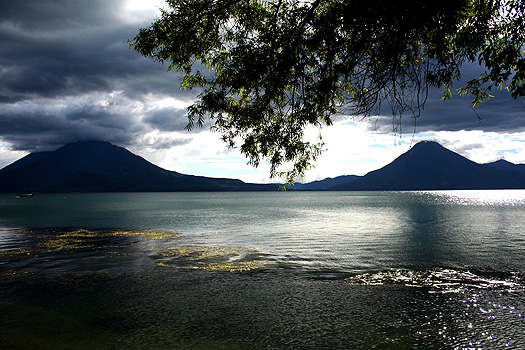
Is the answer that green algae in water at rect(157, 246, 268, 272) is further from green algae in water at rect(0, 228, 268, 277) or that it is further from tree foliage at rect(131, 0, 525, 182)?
tree foliage at rect(131, 0, 525, 182)

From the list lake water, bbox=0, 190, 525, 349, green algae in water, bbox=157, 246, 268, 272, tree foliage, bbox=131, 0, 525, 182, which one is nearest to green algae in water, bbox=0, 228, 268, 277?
green algae in water, bbox=157, 246, 268, 272

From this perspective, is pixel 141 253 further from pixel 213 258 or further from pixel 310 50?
pixel 310 50

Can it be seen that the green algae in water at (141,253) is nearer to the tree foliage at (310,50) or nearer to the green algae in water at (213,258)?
the green algae in water at (213,258)

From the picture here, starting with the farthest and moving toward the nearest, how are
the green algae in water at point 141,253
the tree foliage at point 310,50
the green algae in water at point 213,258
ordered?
the green algae in water at point 141,253 → the green algae in water at point 213,258 → the tree foliage at point 310,50

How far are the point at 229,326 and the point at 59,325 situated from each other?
7036 mm

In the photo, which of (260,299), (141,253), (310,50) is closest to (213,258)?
(141,253)

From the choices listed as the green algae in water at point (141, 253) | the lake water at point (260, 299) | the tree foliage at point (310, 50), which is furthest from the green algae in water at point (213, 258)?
the tree foliage at point (310, 50)

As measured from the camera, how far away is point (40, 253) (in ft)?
105

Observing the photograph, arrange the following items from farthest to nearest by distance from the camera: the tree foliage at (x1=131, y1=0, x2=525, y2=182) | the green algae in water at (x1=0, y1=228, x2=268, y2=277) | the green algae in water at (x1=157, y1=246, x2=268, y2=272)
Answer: the green algae in water at (x1=0, y1=228, x2=268, y2=277) → the green algae in water at (x1=157, y1=246, x2=268, y2=272) → the tree foliage at (x1=131, y1=0, x2=525, y2=182)

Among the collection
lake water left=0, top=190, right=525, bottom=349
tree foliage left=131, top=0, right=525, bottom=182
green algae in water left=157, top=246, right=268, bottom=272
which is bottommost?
green algae in water left=157, top=246, right=268, bottom=272

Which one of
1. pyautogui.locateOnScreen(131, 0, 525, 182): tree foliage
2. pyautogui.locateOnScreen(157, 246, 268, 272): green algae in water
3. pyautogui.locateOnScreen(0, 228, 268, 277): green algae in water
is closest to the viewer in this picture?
pyautogui.locateOnScreen(131, 0, 525, 182): tree foliage

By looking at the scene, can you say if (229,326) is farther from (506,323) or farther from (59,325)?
(506,323)

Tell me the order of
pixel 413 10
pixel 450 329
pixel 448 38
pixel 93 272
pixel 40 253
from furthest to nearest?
1. pixel 40 253
2. pixel 93 272
3. pixel 450 329
4. pixel 448 38
5. pixel 413 10

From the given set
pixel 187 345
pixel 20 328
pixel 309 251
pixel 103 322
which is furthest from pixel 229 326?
pixel 309 251
